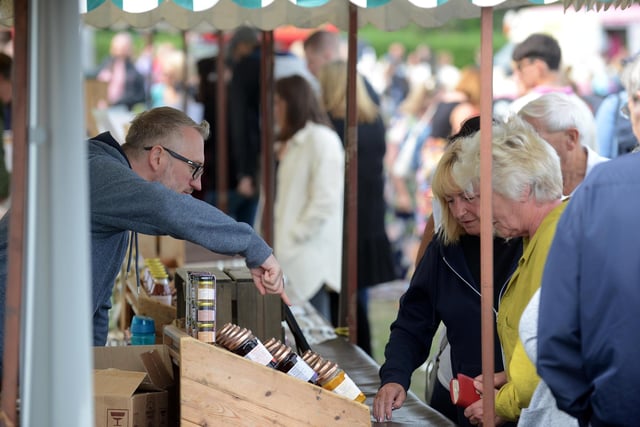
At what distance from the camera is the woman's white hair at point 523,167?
2811 mm

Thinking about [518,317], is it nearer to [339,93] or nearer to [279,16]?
[279,16]

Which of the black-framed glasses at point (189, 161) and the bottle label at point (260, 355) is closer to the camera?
the bottle label at point (260, 355)

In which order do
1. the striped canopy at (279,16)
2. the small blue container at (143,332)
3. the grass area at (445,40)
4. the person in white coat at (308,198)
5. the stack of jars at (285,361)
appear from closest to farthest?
the stack of jars at (285,361)
the small blue container at (143,332)
the striped canopy at (279,16)
the person in white coat at (308,198)
the grass area at (445,40)

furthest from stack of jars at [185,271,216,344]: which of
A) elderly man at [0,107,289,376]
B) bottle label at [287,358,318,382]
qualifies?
bottle label at [287,358,318,382]

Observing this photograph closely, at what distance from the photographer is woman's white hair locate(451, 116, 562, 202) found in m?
2.81

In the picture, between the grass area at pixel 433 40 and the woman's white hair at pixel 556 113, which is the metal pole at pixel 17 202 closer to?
the woman's white hair at pixel 556 113

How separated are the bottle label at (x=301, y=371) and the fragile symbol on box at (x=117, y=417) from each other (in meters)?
0.44

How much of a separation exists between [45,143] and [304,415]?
1.02 metres

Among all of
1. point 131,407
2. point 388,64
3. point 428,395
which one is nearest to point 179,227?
point 131,407

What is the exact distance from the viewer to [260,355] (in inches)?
106

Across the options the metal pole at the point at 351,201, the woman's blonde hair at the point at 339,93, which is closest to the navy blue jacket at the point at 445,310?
the metal pole at the point at 351,201

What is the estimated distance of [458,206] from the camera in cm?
307

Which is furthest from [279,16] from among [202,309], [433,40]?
[433,40]

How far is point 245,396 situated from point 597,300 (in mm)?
887
